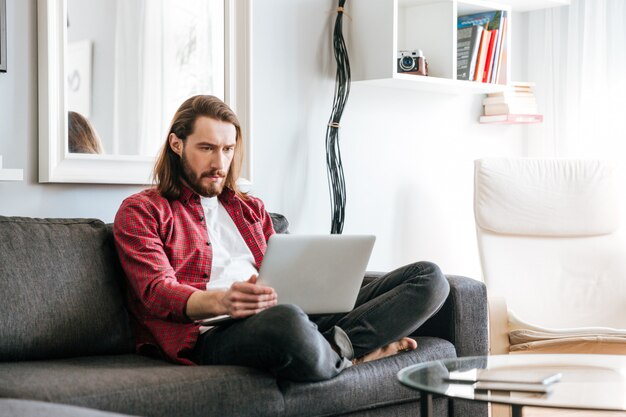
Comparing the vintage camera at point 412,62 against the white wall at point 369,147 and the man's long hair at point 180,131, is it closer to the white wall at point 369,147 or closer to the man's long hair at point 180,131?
the white wall at point 369,147

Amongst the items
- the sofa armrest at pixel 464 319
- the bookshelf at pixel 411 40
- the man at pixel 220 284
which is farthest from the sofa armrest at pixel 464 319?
the bookshelf at pixel 411 40

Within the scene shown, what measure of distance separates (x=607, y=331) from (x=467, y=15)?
1.47m

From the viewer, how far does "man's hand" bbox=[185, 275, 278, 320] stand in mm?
2131

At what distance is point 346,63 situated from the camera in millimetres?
3480

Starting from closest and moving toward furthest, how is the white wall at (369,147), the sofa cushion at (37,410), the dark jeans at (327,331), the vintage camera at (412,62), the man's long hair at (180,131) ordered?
the sofa cushion at (37,410), the dark jeans at (327,331), the man's long hair at (180,131), the white wall at (369,147), the vintage camera at (412,62)

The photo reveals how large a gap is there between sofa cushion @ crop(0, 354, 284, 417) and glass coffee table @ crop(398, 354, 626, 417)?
35 cm

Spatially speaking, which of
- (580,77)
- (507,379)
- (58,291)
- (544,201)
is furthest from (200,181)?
(580,77)

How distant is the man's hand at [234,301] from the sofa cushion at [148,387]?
0.13m

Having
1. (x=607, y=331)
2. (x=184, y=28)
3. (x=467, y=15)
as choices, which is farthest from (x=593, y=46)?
(x=184, y=28)

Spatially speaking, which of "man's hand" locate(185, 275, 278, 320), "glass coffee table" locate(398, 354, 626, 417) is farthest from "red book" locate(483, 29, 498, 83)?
"man's hand" locate(185, 275, 278, 320)

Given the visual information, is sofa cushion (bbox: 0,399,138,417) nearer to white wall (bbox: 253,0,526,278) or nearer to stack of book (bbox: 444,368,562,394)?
stack of book (bbox: 444,368,562,394)

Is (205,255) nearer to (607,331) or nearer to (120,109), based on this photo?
(120,109)

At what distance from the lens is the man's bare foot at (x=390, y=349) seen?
246 centimetres

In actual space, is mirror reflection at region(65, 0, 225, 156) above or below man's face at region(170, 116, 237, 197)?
above
